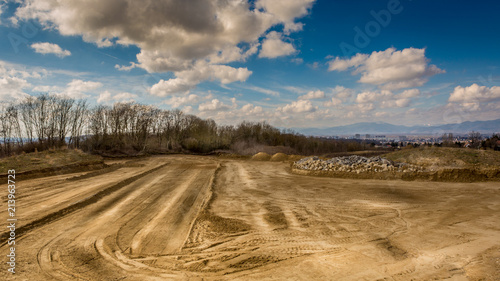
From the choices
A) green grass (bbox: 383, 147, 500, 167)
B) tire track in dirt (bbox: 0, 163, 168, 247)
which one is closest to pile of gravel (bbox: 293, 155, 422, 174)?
green grass (bbox: 383, 147, 500, 167)

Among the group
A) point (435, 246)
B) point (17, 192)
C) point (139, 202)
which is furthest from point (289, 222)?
point (17, 192)

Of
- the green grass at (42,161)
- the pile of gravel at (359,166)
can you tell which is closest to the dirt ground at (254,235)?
the pile of gravel at (359,166)

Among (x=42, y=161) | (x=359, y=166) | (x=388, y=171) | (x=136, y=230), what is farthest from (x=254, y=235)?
(x=42, y=161)

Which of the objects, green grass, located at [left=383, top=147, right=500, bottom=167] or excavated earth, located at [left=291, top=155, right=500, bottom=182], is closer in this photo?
excavated earth, located at [left=291, top=155, right=500, bottom=182]

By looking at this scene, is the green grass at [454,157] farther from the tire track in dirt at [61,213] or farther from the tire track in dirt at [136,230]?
the tire track in dirt at [61,213]

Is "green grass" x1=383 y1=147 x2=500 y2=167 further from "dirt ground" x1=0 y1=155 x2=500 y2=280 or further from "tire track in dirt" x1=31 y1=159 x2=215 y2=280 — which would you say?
"tire track in dirt" x1=31 y1=159 x2=215 y2=280

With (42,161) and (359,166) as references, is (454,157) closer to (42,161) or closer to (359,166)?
(359,166)
